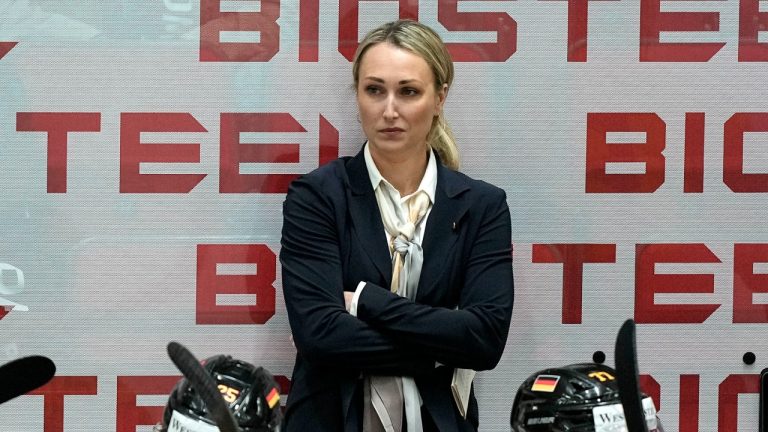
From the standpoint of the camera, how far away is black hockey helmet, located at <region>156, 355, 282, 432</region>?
271 centimetres

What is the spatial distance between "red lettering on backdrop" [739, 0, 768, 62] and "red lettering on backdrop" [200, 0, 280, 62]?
1.48 m

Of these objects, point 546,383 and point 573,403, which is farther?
point 546,383

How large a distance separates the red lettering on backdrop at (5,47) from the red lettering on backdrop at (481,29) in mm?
1302

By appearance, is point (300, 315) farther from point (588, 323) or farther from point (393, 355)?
point (588, 323)

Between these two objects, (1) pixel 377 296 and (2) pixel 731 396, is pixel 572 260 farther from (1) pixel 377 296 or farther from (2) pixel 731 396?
(1) pixel 377 296

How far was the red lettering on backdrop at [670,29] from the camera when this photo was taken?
3.64 m

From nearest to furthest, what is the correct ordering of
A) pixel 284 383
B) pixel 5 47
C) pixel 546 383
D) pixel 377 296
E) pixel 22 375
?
pixel 22 375, pixel 546 383, pixel 377 296, pixel 5 47, pixel 284 383

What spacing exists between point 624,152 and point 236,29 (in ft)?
4.19

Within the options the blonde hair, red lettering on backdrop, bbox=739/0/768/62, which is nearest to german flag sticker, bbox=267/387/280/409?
the blonde hair

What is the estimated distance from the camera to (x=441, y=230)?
3.24 meters

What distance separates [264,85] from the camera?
354 centimetres

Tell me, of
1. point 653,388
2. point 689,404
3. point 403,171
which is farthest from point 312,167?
point 689,404

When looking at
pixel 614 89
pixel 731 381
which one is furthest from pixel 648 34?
pixel 731 381

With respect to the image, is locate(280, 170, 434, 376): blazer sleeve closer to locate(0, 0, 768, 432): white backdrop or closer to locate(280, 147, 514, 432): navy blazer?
locate(280, 147, 514, 432): navy blazer
